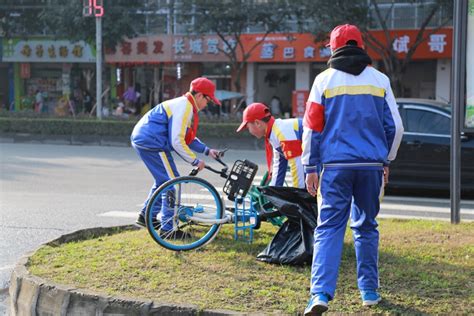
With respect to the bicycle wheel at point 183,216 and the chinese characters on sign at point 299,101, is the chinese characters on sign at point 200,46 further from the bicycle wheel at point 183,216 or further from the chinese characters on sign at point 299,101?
the bicycle wheel at point 183,216

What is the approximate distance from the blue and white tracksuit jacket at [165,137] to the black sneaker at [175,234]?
1.20 feet

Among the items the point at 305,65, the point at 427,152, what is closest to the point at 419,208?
the point at 427,152

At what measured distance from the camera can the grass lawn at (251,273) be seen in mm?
4590

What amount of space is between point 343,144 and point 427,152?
6836 millimetres

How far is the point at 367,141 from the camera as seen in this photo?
4.31 meters

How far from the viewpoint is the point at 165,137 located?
649 centimetres

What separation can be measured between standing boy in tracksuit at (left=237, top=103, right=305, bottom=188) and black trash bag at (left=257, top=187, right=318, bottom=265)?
483 millimetres

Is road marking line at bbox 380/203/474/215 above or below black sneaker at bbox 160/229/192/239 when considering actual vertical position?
below

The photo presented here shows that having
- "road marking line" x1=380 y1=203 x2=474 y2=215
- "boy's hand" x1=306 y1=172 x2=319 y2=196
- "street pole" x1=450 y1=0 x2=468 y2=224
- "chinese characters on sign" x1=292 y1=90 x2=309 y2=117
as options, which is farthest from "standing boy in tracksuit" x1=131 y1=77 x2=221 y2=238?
"chinese characters on sign" x1=292 y1=90 x2=309 y2=117

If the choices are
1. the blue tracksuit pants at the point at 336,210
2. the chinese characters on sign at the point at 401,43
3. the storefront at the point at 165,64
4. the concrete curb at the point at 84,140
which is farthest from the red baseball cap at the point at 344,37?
the storefront at the point at 165,64

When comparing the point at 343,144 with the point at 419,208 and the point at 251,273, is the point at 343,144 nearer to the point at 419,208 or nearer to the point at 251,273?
the point at 251,273

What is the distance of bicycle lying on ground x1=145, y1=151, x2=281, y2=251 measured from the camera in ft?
19.6

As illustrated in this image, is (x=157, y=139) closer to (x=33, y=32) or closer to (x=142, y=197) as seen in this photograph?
(x=142, y=197)

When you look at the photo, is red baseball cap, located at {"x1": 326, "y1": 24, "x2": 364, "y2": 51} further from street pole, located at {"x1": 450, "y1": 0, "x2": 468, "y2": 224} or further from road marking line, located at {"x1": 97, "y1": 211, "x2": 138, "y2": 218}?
road marking line, located at {"x1": 97, "y1": 211, "x2": 138, "y2": 218}
